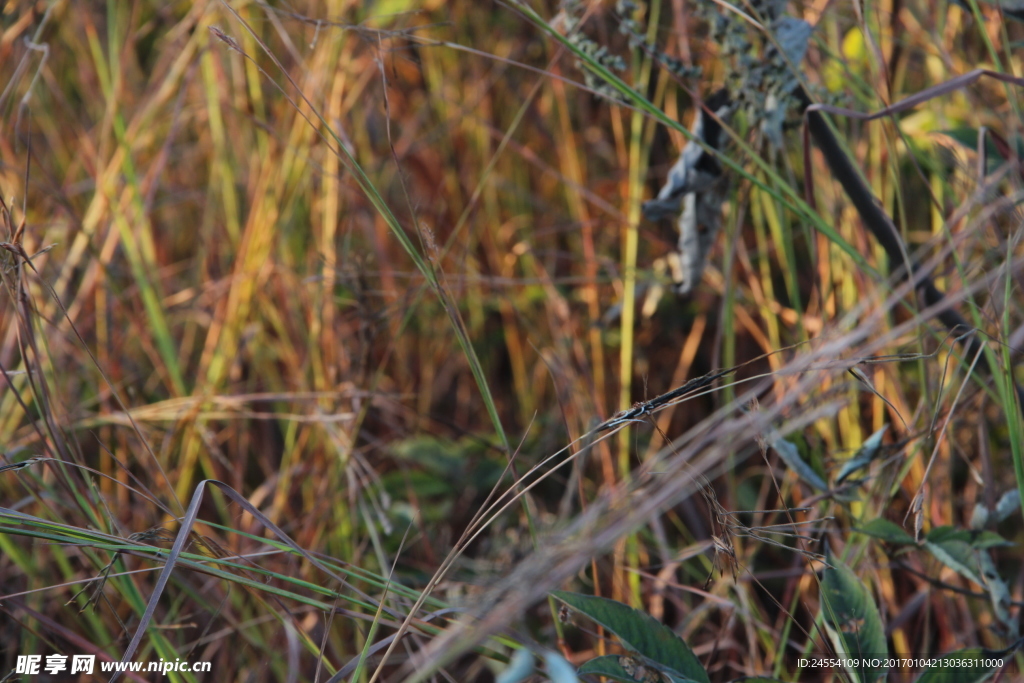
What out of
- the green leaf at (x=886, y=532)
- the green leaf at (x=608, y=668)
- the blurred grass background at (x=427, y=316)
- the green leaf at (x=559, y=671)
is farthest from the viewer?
the blurred grass background at (x=427, y=316)

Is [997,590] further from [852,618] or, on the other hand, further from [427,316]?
[427,316]

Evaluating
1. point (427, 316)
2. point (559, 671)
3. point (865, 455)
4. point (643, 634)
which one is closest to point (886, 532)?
point (865, 455)

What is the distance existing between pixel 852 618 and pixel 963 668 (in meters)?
0.07

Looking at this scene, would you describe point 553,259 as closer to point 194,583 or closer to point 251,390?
point 251,390

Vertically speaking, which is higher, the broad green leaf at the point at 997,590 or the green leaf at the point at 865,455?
the green leaf at the point at 865,455

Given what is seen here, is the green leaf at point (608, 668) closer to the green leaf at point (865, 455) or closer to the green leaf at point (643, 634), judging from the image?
the green leaf at point (643, 634)

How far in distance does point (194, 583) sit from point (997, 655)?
0.82 m

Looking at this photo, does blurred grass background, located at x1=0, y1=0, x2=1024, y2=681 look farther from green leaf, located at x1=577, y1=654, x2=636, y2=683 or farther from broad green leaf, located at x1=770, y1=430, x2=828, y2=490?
green leaf, located at x1=577, y1=654, x2=636, y2=683

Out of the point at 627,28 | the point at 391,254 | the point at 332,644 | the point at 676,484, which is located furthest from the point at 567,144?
the point at 676,484

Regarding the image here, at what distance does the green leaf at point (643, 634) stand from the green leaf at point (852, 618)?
105 mm

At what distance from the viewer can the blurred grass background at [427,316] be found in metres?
0.75

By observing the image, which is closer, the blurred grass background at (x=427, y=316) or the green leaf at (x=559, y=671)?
the green leaf at (x=559, y=671)

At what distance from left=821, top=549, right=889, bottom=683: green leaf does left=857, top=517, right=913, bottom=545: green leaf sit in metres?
0.04

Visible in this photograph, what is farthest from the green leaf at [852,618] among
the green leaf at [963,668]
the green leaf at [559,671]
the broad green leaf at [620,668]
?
the green leaf at [559,671]
